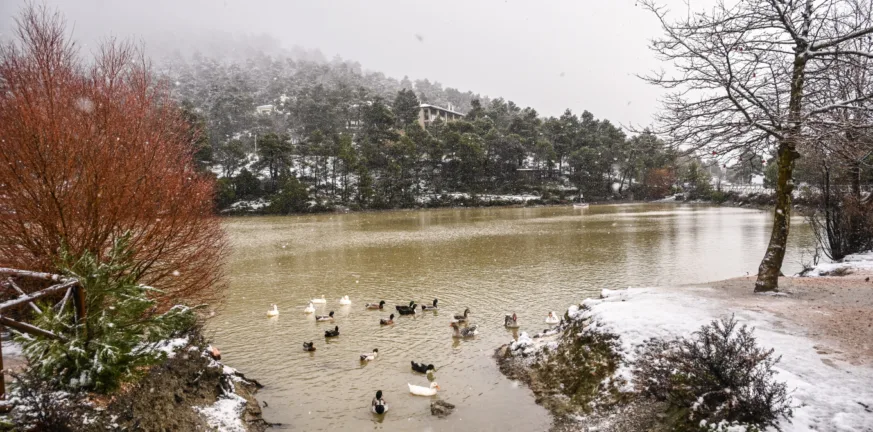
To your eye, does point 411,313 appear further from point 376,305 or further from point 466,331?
point 466,331

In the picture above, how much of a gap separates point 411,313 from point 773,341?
10.1 metres

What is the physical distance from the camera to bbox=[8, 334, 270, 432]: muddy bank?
4719mm

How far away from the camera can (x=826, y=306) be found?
9.67 metres

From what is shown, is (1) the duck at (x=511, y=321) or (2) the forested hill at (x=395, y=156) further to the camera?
(2) the forested hill at (x=395, y=156)

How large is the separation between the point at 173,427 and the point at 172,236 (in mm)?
4462

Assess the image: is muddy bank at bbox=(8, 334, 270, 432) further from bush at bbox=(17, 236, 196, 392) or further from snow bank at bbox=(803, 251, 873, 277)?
snow bank at bbox=(803, 251, 873, 277)

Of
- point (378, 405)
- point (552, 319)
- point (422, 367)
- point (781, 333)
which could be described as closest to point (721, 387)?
point (781, 333)

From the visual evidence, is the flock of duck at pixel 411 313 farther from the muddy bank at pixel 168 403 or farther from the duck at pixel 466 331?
the muddy bank at pixel 168 403

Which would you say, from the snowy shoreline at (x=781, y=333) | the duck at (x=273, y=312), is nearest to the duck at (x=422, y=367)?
the snowy shoreline at (x=781, y=333)

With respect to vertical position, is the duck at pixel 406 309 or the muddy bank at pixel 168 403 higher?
the muddy bank at pixel 168 403

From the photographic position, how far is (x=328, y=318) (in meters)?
14.6

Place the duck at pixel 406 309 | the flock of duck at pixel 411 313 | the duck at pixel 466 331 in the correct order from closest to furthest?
the flock of duck at pixel 411 313
the duck at pixel 466 331
the duck at pixel 406 309

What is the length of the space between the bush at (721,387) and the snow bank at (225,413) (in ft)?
23.3

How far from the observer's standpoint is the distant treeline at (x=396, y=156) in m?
66.6
